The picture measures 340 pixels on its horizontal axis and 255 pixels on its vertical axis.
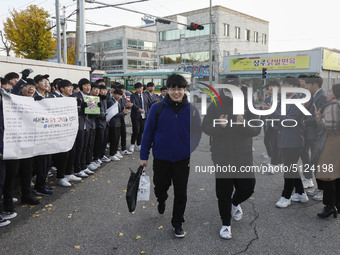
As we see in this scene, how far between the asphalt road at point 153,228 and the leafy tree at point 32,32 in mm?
21743

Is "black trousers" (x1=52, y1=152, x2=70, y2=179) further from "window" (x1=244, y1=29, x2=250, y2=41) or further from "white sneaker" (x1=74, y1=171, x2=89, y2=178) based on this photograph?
"window" (x1=244, y1=29, x2=250, y2=41)

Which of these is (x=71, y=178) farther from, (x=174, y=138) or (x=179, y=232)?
(x=174, y=138)

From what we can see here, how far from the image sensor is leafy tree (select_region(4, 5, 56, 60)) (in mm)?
23359

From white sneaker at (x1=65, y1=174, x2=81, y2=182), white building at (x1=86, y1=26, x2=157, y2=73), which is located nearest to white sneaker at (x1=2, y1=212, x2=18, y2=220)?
white sneaker at (x1=65, y1=174, x2=81, y2=182)

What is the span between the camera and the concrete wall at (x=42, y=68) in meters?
8.98

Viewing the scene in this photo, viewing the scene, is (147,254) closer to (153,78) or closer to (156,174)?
(156,174)

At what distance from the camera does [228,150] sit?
147 inches

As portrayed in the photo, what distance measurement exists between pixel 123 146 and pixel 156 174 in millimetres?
5036

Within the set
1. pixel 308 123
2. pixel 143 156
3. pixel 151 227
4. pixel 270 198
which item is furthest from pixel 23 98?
pixel 308 123

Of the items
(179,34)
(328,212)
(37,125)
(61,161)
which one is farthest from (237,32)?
(37,125)

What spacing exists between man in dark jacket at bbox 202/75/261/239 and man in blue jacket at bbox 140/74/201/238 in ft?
0.88

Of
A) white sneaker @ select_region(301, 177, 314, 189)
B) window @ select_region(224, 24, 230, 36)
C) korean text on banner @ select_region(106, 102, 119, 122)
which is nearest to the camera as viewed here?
white sneaker @ select_region(301, 177, 314, 189)

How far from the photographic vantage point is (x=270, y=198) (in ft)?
16.4

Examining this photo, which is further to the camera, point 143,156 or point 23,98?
point 23,98
